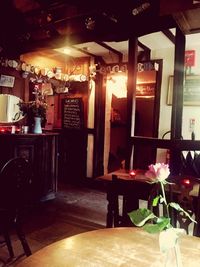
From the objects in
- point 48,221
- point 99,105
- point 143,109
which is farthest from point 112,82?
point 48,221

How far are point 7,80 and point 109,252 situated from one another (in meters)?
5.19

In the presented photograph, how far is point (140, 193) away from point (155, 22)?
3293 mm

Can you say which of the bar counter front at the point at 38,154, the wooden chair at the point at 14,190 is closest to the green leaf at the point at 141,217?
the wooden chair at the point at 14,190

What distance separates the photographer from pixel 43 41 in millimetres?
5938

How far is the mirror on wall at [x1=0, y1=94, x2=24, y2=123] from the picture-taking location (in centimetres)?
626

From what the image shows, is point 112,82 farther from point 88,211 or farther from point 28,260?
point 28,260

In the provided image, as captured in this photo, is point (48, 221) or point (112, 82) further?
point (112, 82)

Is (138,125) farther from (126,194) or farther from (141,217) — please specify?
(141,217)

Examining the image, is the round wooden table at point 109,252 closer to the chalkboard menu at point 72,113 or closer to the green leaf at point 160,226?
the green leaf at point 160,226

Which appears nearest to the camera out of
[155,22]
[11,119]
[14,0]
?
[155,22]

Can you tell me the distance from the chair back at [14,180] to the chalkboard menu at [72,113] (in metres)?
4.30

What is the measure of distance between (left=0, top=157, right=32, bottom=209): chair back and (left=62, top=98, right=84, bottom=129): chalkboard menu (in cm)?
430

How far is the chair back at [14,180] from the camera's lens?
10.0ft

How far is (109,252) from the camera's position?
1486mm
